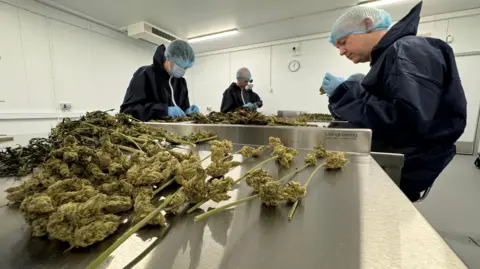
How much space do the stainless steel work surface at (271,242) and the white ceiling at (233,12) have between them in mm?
3419

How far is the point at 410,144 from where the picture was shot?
3.04ft

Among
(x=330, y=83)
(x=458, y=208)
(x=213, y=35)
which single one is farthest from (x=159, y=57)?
(x=458, y=208)

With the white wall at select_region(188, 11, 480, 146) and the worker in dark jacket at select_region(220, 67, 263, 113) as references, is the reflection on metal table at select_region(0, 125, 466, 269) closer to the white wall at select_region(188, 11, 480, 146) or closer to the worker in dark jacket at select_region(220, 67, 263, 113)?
the worker in dark jacket at select_region(220, 67, 263, 113)

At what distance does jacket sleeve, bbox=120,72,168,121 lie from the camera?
1847mm

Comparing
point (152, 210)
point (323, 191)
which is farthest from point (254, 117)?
point (152, 210)

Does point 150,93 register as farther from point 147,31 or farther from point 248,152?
point 147,31

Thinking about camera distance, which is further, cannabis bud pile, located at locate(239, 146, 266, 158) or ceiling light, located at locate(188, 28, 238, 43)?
ceiling light, located at locate(188, 28, 238, 43)

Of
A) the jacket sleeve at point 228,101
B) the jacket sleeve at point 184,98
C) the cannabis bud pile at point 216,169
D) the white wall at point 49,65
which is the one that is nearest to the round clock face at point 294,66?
the jacket sleeve at point 228,101

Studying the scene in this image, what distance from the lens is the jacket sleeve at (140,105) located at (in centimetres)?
185

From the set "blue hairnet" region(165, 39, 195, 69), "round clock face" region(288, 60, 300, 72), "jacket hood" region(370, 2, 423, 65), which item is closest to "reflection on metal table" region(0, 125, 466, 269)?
"jacket hood" region(370, 2, 423, 65)

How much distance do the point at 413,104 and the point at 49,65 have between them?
4.36m

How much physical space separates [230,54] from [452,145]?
524 cm

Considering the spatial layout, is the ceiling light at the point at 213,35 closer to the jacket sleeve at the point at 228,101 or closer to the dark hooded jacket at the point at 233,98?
the dark hooded jacket at the point at 233,98

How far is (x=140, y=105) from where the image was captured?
6.17 feet
